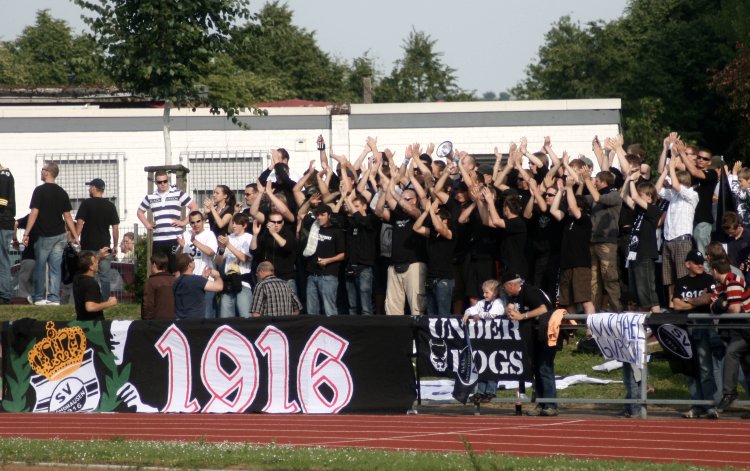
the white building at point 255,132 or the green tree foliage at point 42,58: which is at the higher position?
the green tree foliage at point 42,58

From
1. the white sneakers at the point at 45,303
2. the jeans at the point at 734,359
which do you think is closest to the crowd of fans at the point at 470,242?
the jeans at the point at 734,359

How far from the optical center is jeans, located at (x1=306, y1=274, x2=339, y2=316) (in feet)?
56.7

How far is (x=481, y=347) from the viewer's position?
1434 cm

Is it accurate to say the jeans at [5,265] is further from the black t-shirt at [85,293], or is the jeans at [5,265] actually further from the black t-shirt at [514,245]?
the black t-shirt at [514,245]

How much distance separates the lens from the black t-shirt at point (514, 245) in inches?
631

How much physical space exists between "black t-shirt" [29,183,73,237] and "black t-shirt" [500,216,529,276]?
25.0 feet

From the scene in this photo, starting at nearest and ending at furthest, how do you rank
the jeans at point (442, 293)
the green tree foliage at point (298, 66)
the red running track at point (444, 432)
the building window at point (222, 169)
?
the red running track at point (444, 432) → the jeans at point (442, 293) → the building window at point (222, 169) → the green tree foliage at point (298, 66)

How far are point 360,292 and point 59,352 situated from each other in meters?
4.18

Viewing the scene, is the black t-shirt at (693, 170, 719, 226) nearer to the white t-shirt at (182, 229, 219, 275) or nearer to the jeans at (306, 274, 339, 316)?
the jeans at (306, 274, 339, 316)

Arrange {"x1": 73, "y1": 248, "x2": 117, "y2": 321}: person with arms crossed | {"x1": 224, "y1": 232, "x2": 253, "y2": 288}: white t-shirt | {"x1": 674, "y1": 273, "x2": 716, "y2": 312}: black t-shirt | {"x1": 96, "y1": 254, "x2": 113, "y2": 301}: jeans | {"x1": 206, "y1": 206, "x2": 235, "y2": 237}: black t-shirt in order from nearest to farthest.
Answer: {"x1": 674, "y1": 273, "x2": 716, "y2": 312}: black t-shirt, {"x1": 73, "y1": 248, "x2": 117, "y2": 321}: person with arms crossed, {"x1": 224, "y1": 232, "x2": 253, "y2": 288}: white t-shirt, {"x1": 206, "y1": 206, "x2": 235, "y2": 237}: black t-shirt, {"x1": 96, "y1": 254, "x2": 113, "y2": 301}: jeans

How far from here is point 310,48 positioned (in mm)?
66812

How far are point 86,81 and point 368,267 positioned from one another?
42.1 metres

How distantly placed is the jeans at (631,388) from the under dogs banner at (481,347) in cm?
109

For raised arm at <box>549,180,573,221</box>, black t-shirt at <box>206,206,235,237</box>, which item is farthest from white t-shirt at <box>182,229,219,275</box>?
raised arm at <box>549,180,573,221</box>
